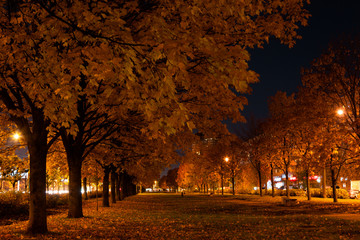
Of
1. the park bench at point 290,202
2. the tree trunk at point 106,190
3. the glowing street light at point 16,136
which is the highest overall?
the glowing street light at point 16,136

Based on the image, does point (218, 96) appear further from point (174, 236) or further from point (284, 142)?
point (284, 142)

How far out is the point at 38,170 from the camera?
38.4 feet

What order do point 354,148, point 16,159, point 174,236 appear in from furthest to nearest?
point 354,148 → point 16,159 → point 174,236

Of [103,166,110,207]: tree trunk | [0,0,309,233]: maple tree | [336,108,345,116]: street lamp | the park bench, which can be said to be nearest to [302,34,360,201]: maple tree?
[336,108,345,116]: street lamp

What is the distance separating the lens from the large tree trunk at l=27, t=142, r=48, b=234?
1141 centimetres

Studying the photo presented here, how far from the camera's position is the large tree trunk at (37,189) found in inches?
449

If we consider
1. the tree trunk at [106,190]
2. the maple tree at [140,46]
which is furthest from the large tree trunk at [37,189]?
the tree trunk at [106,190]

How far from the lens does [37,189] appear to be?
11594mm

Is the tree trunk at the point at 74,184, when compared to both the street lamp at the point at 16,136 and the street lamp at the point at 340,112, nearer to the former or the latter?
the street lamp at the point at 16,136

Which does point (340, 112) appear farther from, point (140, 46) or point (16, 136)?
point (16, 136)

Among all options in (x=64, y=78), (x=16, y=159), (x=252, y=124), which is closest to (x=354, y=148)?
(x=64, y=78)

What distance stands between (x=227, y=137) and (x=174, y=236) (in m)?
4.44

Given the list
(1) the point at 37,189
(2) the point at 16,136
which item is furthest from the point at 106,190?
(1) the point at 37,189

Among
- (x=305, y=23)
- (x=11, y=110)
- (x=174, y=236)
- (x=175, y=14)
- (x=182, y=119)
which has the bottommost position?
(x=174, y=236)
